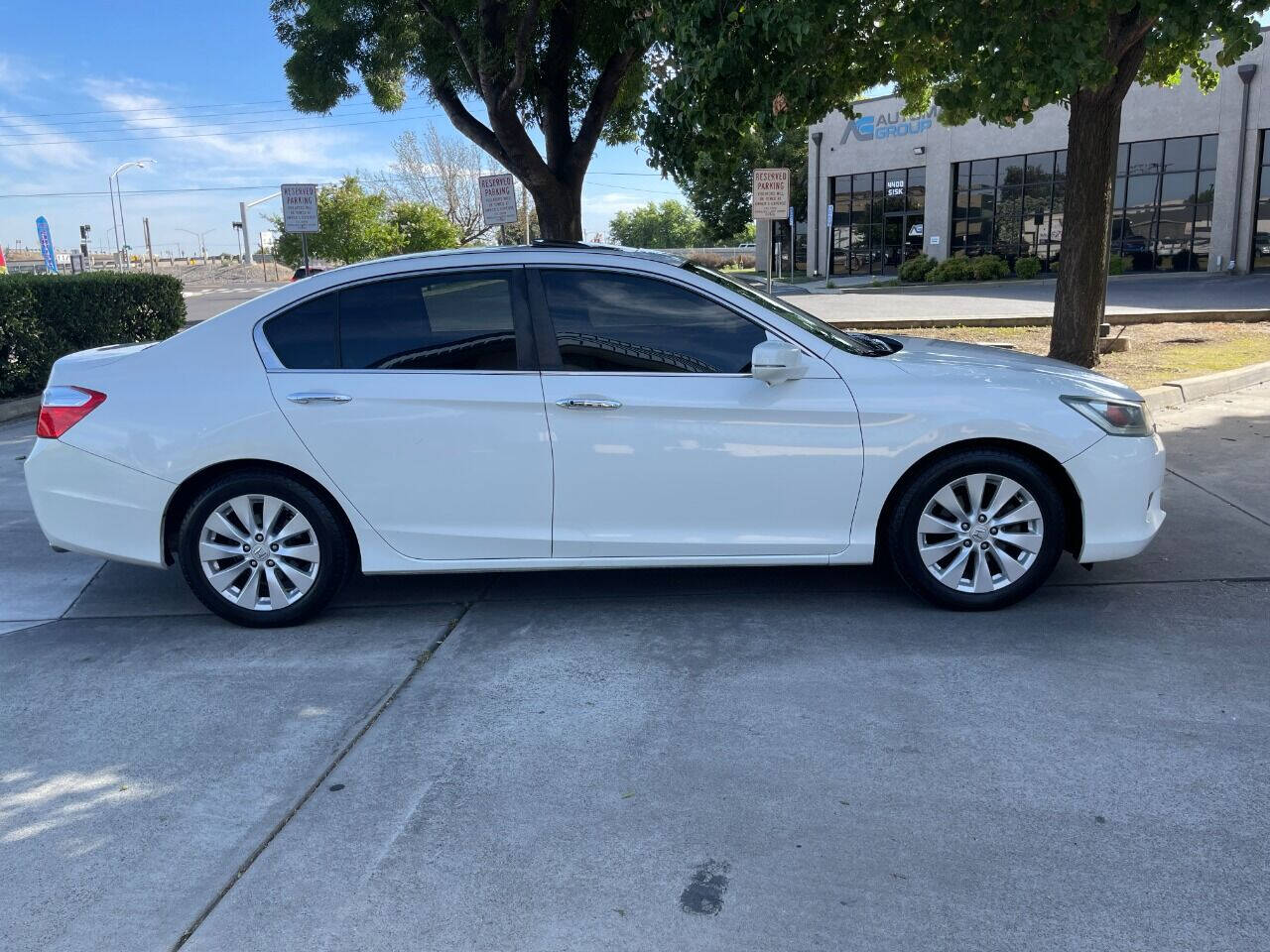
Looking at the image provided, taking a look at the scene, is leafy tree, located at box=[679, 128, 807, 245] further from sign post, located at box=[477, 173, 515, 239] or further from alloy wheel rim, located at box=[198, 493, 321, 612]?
alloy wheel rim, located at box=[198, 493, 321, 612]

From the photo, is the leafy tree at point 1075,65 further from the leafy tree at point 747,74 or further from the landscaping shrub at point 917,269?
the landscaping shrub at point 917,269

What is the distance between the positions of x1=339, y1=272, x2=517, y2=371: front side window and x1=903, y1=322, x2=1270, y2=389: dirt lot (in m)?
8.15

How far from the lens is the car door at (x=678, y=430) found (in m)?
4.65

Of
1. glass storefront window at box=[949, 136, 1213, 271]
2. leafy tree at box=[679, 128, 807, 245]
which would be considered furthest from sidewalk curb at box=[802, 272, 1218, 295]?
leafy tree at box=[679, 128, 807, 245]

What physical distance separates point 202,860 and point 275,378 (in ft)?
7.69

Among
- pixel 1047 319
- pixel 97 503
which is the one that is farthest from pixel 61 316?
pixel 1047 319

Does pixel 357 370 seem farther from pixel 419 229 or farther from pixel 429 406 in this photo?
pixel 419 229

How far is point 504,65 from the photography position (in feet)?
45.2

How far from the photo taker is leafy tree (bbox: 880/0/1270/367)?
7.96 metres

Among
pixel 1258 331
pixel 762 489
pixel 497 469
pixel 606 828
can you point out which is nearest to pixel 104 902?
pixel 606 828

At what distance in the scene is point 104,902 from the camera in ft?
9.52

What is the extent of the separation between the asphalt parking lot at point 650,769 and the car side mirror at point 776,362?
3.77 ft

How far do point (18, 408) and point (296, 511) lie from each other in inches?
339

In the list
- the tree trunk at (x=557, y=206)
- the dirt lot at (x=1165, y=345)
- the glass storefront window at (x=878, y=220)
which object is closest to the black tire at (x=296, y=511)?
the dirt lot at (x=1165, y=345)
